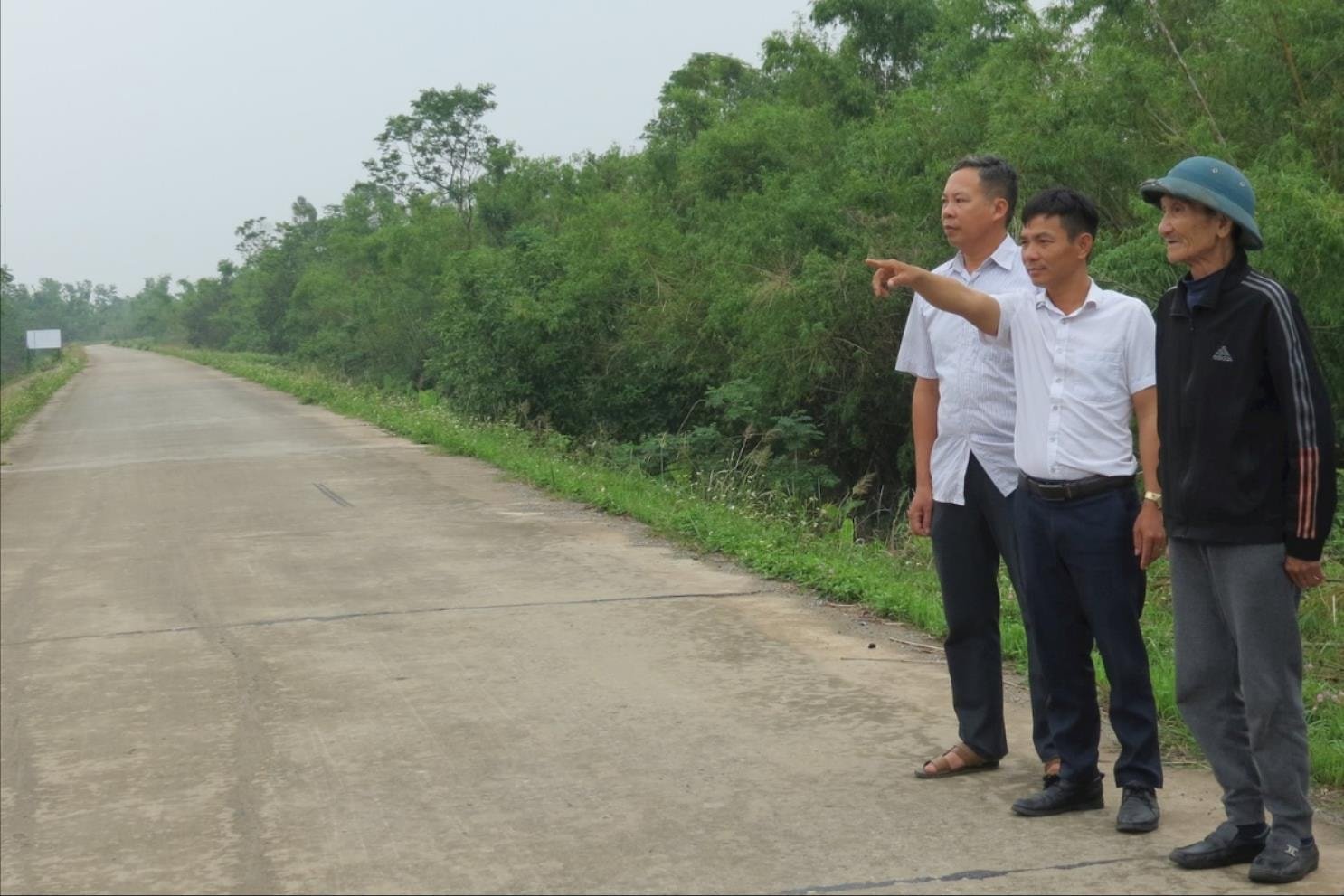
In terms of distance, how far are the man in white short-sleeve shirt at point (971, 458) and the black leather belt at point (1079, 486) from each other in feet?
1.08

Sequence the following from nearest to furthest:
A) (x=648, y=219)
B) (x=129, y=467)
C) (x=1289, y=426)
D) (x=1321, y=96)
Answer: (x=1289, y=426)
(x=1321, y=96)
(x=129, y=467)
(x=648, y=219)

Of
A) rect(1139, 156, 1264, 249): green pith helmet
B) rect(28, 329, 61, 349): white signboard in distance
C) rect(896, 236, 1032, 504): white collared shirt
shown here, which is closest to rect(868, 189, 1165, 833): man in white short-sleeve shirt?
rect(896, 236, 1032, 504): white collared shirt

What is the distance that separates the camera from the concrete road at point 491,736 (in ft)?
14.1

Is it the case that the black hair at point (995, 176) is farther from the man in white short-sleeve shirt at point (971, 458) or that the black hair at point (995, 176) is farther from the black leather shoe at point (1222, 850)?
the black leather shoe at point (1222, 850)

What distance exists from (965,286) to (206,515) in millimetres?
9867

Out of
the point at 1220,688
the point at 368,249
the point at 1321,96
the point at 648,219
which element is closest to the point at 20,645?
the point at 1220,688

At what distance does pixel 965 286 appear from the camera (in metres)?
4.41

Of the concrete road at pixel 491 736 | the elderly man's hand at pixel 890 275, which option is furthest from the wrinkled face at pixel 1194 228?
the concrete road at pixel 491 736

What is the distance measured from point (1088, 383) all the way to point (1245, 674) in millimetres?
913

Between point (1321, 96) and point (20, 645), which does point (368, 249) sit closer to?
point (1321, 96)

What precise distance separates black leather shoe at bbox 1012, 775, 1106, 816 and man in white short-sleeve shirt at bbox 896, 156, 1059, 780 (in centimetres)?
15

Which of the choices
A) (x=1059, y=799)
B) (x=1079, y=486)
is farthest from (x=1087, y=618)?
(x=1059, y=799)

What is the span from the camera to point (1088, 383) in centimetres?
425

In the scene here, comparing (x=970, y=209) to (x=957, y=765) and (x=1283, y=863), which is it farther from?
(x=1283, y=863)
